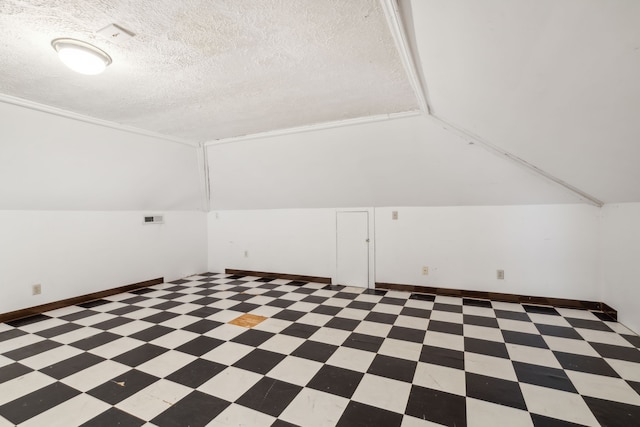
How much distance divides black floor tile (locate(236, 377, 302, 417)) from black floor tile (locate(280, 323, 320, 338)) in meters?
0.76

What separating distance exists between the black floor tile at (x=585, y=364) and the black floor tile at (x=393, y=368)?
3.79ft

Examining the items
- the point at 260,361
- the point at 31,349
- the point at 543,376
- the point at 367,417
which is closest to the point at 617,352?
the point at 543,376

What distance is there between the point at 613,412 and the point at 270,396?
2.03m

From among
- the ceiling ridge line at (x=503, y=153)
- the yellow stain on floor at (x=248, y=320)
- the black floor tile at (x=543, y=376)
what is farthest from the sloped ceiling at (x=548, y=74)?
the yellow stain on floor at (x=248, y=320)

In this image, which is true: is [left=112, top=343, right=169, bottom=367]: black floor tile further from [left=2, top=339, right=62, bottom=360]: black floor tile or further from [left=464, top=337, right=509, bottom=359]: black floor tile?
[left=464, top=337, right=509, bottom=359]: black floor tile

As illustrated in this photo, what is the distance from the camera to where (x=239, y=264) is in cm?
563

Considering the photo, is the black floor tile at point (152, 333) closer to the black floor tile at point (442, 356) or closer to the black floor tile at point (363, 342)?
the black floor tile at point (363, 342)

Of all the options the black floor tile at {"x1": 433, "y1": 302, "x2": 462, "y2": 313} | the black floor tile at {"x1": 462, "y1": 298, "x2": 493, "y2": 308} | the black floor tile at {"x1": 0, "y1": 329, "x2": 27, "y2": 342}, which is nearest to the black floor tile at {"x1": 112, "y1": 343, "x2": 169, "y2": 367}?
the black floor tile at {"x1": 0, "y1": 329, "x2": 27, "y2": 342}

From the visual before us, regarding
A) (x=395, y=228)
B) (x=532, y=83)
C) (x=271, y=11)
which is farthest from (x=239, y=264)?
(x=532, y=83)

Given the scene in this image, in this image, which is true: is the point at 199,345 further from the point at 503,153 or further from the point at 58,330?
the point at 503,153

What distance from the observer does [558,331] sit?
113 inches

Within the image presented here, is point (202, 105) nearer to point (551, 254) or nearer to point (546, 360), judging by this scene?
point (546, 360)

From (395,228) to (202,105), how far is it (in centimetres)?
303

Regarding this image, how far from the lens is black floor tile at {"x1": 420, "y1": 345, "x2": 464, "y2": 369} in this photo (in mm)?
2280
